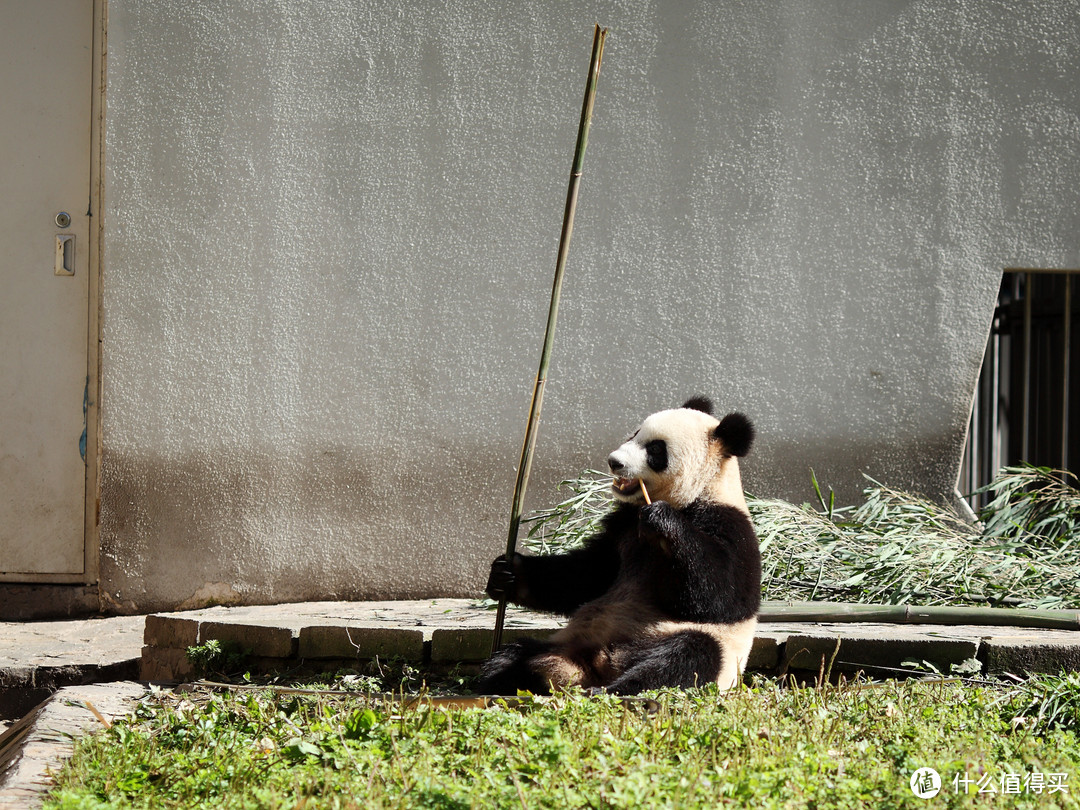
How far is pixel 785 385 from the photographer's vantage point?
5.28 m

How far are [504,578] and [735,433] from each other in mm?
872

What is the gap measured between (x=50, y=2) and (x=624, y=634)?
185 inches

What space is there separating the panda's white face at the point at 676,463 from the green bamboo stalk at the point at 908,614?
111 centimetres

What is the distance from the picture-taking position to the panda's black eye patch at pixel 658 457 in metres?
2.97

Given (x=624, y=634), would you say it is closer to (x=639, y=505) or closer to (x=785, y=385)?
(x=639, y=505)

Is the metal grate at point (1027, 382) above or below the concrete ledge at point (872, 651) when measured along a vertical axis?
above

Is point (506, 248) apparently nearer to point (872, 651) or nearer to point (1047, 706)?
point (872, 651)

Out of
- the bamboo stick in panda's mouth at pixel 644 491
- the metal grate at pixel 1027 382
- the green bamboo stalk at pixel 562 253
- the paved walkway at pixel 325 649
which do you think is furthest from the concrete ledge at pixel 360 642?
the metal grate at pixel 1027 382

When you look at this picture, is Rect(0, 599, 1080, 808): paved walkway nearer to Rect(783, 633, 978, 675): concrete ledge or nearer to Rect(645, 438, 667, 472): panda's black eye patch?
Rect(783, 633, 978, 675): concrete ledge

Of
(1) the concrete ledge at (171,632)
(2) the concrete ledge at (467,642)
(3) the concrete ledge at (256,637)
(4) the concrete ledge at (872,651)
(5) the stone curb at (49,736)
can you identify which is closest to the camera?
(5) the stone curb at (49,736)

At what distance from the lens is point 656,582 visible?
295 centimetres

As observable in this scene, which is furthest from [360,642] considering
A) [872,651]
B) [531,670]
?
[872,651]

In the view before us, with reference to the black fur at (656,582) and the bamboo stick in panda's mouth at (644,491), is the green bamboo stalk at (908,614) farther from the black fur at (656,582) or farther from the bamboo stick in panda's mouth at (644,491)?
the bamboo stick in panda's mouth at (644,491)

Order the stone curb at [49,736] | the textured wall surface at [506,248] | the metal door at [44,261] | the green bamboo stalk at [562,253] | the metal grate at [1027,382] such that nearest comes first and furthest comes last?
the stone curb at [49,736] < the green bamboo stalk at [562,253] < the textured wall surface at [506,248] < the metal door at [44,261] < the metal grate at [1027,382]
